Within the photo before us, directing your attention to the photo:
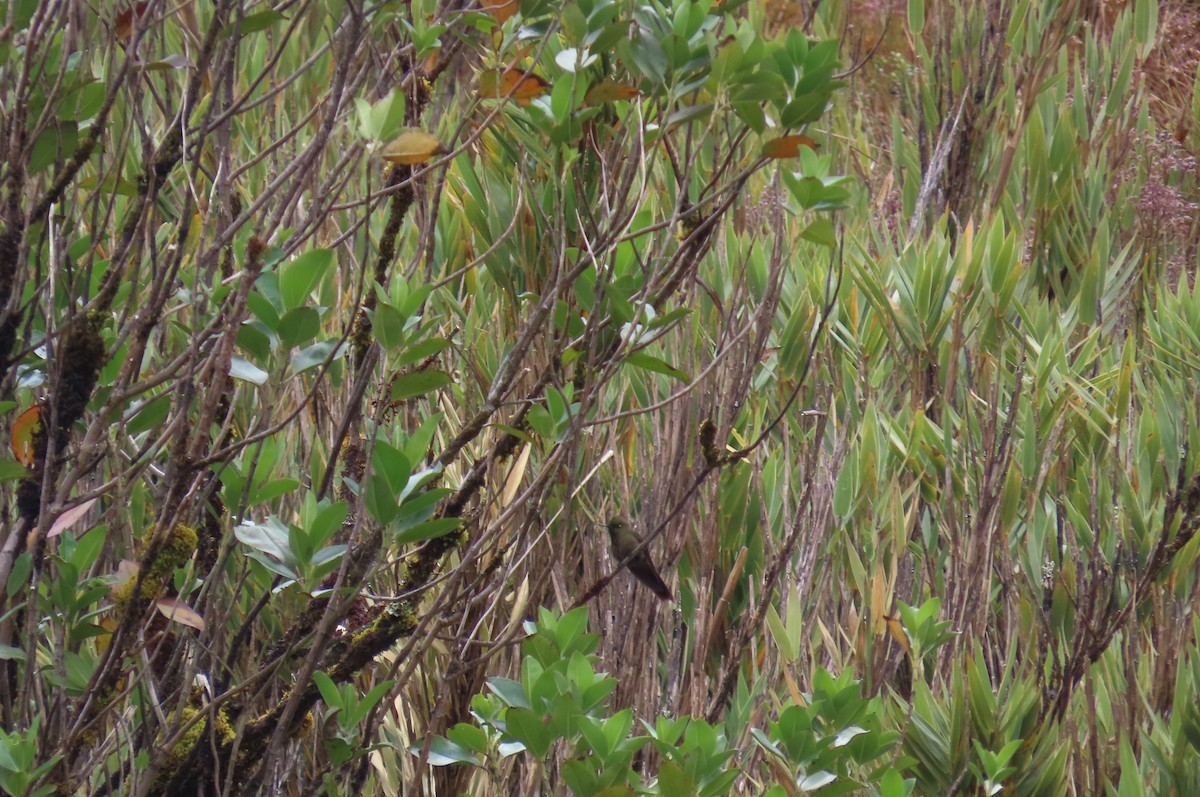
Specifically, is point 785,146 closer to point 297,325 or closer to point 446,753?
point 297,325

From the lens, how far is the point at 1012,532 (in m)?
2.21

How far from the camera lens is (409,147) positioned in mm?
1141

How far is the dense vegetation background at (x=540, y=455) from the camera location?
48.2 inches

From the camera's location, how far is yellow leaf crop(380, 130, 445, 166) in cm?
113

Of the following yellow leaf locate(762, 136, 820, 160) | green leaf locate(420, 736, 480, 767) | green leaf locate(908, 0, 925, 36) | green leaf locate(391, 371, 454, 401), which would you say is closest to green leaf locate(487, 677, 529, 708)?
green leaf locate(420, 736, 480, 767)

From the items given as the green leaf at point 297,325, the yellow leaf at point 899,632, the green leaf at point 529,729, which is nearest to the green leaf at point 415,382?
the green leaf at point 297,325

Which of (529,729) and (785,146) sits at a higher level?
(785,146)

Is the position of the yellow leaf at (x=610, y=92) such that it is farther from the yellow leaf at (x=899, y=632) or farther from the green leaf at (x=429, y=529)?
the yellow leaf at (x=899, y=632)

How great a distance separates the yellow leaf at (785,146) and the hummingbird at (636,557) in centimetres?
54

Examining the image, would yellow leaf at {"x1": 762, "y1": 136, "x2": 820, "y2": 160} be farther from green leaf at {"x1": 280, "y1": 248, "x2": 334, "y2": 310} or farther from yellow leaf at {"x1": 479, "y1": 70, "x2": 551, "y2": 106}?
green leaf at {"x1": 280, "y1": 248, "x2": 334, "y2": 310}

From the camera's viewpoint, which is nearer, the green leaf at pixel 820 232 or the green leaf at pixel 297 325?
the green leaf at pixel 297 325

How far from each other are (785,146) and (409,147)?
0.47 metres

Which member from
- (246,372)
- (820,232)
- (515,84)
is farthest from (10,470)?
(820,232)

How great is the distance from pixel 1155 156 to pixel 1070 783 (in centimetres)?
Result: 272
